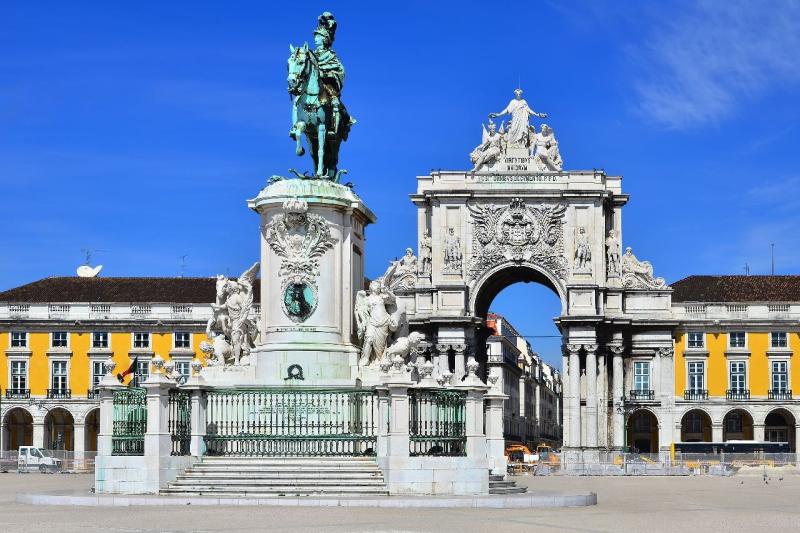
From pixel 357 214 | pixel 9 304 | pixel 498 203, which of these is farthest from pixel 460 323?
pixel 357 214

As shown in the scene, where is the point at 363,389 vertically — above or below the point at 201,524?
above

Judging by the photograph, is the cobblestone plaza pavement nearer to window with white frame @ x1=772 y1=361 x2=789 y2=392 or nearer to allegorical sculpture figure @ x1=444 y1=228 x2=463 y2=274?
allegorical sculpture figure @ x1=444 y1=228 x2=463 y2=274

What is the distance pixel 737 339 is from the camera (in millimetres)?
90188

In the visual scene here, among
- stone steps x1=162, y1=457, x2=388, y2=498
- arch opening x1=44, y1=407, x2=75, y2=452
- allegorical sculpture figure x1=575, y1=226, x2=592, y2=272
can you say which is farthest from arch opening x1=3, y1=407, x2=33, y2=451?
stone steps x1=162, y1=457, x2=388, y2=498

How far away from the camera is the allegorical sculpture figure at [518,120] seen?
8850 cm

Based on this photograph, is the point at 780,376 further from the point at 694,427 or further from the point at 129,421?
the point at 129,421

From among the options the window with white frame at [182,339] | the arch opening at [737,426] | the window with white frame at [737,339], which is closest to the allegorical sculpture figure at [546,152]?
the window with white frame at [737,339]

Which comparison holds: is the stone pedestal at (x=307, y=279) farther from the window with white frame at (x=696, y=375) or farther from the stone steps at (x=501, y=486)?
the window with white frame at (x=696, y=375)

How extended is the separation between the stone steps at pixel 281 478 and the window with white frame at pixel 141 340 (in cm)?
6321

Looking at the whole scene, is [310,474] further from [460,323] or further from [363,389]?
[460,323]

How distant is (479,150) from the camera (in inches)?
3484

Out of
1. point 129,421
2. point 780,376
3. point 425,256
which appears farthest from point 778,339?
point 129,421

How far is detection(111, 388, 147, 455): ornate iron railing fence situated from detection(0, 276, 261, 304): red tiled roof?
6289cm

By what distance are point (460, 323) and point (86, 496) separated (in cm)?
6028
